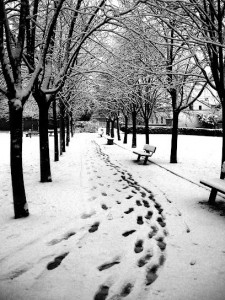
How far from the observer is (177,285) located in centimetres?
263

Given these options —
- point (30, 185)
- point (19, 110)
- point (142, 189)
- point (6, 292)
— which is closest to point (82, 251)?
point (6, 292)

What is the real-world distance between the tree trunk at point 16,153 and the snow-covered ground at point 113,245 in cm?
29

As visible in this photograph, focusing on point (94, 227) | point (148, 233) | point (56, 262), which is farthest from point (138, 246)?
point (56, 262)

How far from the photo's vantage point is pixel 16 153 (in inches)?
173

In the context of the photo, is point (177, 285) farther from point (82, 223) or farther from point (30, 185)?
point (30, 185)

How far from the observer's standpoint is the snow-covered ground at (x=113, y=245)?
259cm

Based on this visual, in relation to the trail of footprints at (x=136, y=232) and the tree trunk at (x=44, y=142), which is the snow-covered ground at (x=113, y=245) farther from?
the tree trunk at (x=44, y=142)

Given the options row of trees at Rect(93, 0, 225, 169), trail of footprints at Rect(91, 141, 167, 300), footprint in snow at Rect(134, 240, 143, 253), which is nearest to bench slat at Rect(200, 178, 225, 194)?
trail of footprints at Rect(91, 141, 167, 300)

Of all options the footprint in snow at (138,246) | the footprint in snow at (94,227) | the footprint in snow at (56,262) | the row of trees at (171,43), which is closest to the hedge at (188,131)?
the row of trees at (171,43)

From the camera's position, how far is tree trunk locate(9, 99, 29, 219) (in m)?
4.34

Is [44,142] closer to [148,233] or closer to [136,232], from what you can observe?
[136,232]

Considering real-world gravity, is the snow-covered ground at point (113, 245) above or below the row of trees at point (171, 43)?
below

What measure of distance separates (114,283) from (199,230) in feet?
6.54

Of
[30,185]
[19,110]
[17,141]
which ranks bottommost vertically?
[30,185]
